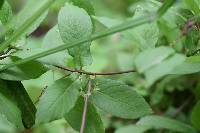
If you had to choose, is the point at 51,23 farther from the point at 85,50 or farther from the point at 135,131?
the point at 85,50

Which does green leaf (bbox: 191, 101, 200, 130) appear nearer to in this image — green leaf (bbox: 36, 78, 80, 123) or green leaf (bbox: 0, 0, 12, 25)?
green leaf (bbox: 36, 78, 80, 123)

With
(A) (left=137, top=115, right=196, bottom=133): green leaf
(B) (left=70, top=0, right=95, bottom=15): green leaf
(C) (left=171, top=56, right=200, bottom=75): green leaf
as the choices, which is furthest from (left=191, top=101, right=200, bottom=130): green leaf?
(B) (left=70, top=0, right=95, bottom=15): green leaf

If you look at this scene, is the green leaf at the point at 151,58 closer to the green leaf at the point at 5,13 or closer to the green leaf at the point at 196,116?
the green leaf at the point at 5,13

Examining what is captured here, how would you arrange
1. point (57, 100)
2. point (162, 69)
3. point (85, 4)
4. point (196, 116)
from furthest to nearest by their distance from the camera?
point (196, 116) < point (85, 4) < point (57, 100) < point (162, 69)

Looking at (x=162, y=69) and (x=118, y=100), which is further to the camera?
(x=118, y=100)

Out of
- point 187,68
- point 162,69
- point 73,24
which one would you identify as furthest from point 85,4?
point 162,69

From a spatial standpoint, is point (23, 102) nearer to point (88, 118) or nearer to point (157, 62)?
point (88, 118)
